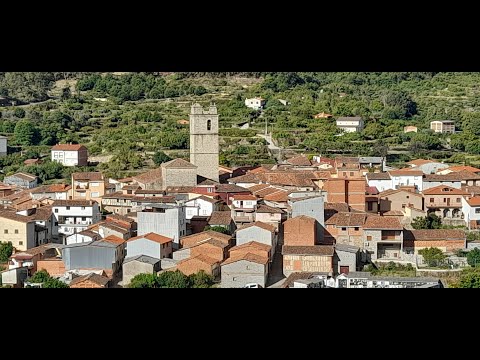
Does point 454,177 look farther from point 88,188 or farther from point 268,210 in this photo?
point 88,188

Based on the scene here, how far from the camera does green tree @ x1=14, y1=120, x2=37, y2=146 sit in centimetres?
1370

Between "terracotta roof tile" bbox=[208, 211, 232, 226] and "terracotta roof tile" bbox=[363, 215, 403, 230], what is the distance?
112 centimetres

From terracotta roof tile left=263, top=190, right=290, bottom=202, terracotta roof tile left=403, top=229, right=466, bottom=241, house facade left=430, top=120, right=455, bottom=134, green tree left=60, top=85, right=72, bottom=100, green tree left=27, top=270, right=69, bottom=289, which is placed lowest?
green tree left=27, top=270, right=69, bottom=289

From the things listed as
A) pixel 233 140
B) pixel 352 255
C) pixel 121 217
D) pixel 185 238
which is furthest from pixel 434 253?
pixel 233 140

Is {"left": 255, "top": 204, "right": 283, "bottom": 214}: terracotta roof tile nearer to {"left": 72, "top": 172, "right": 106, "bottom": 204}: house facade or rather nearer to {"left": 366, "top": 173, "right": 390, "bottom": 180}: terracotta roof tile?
{"left": 72, "top": 172, "right": 106, "bottom": 204}: house facade

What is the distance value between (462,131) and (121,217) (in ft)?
28.7

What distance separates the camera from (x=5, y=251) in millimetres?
6465

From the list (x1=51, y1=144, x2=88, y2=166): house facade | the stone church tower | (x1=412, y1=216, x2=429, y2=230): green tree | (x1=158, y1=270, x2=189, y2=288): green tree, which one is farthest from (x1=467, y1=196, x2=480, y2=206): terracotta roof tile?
(x1=51, y1=144, x2=88, y2=166): house facade

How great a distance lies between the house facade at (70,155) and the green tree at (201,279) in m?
6.32

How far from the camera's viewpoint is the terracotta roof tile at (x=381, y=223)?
640 cm

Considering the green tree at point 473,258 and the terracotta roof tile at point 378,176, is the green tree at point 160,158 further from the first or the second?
the green tree at point 473,258

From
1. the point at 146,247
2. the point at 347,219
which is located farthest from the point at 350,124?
the point at 146,247

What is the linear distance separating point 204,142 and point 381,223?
278 cm
